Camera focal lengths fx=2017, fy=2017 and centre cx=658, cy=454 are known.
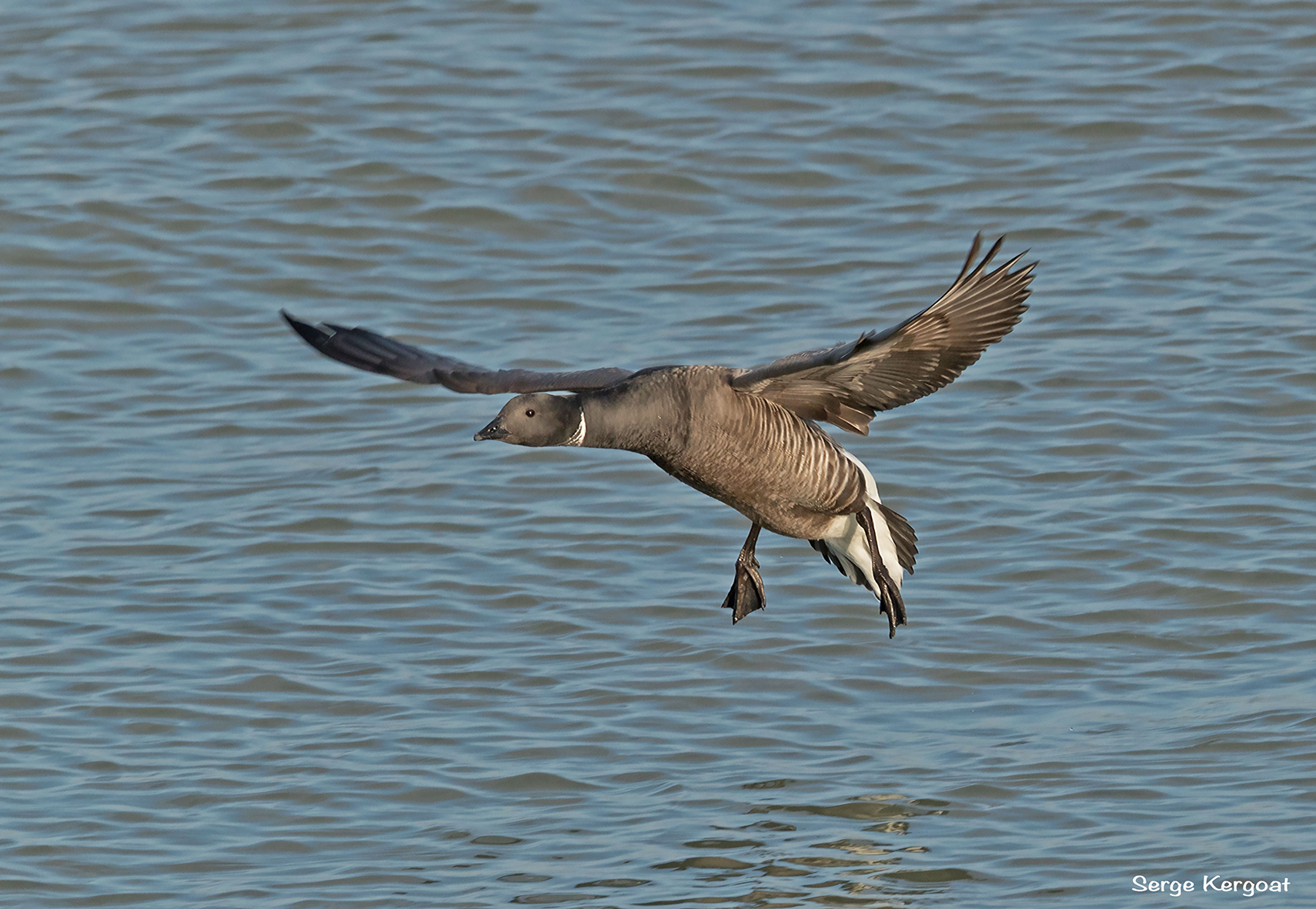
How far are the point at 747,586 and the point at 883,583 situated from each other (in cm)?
64

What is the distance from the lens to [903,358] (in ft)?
26.5

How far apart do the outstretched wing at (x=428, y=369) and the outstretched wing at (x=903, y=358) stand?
823 mm

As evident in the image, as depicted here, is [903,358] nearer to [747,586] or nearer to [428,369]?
[747,586]

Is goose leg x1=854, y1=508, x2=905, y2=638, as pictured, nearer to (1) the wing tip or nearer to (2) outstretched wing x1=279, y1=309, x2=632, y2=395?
(2) outstretched wing x1=279, y1=309, x2=632, y2=395

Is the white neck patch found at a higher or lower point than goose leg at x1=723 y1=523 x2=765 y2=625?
higher

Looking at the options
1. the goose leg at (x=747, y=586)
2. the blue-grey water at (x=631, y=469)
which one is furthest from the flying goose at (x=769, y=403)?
the blue-grey water at (x=631, y=469)

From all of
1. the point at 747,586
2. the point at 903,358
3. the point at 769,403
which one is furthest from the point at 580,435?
the point at 747,586

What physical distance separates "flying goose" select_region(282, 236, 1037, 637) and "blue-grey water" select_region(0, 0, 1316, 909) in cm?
112

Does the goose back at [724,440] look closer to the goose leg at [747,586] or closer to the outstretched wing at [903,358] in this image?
the outstretched wing at [903,358]

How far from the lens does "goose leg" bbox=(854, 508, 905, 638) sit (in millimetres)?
8984

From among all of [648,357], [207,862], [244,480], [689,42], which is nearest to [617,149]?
[689,42]

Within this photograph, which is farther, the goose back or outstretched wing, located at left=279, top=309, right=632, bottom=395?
outstretched wing, located at left=279, top=309, right=632, bottom=395

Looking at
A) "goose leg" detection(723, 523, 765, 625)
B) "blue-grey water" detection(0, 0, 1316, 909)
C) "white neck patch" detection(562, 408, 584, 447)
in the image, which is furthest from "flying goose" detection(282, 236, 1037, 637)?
"blue-grey water" detection(0, 0, 1316, 909)

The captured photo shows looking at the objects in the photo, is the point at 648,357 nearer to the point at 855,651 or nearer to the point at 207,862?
the point at 855,651
